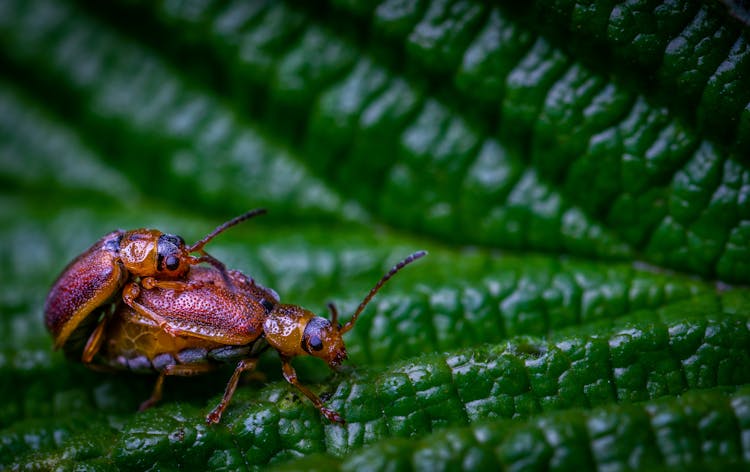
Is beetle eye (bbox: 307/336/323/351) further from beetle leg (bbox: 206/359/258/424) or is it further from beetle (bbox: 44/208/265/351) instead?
beetle (bbox: 44/208/265/351)

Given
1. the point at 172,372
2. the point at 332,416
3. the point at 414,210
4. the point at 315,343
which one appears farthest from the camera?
the point at 414,210

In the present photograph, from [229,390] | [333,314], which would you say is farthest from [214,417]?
[333,314]

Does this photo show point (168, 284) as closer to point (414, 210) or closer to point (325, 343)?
point (325, 343)

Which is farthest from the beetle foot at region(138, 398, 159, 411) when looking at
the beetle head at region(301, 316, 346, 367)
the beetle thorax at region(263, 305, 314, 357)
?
the beetle head at region(301, 316, 346, 367)

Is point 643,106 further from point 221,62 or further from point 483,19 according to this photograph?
point 221,62

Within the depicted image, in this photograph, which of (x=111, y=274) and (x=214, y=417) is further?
(x=111, y=274)

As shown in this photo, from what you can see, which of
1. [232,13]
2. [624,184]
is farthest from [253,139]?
[624,184]
